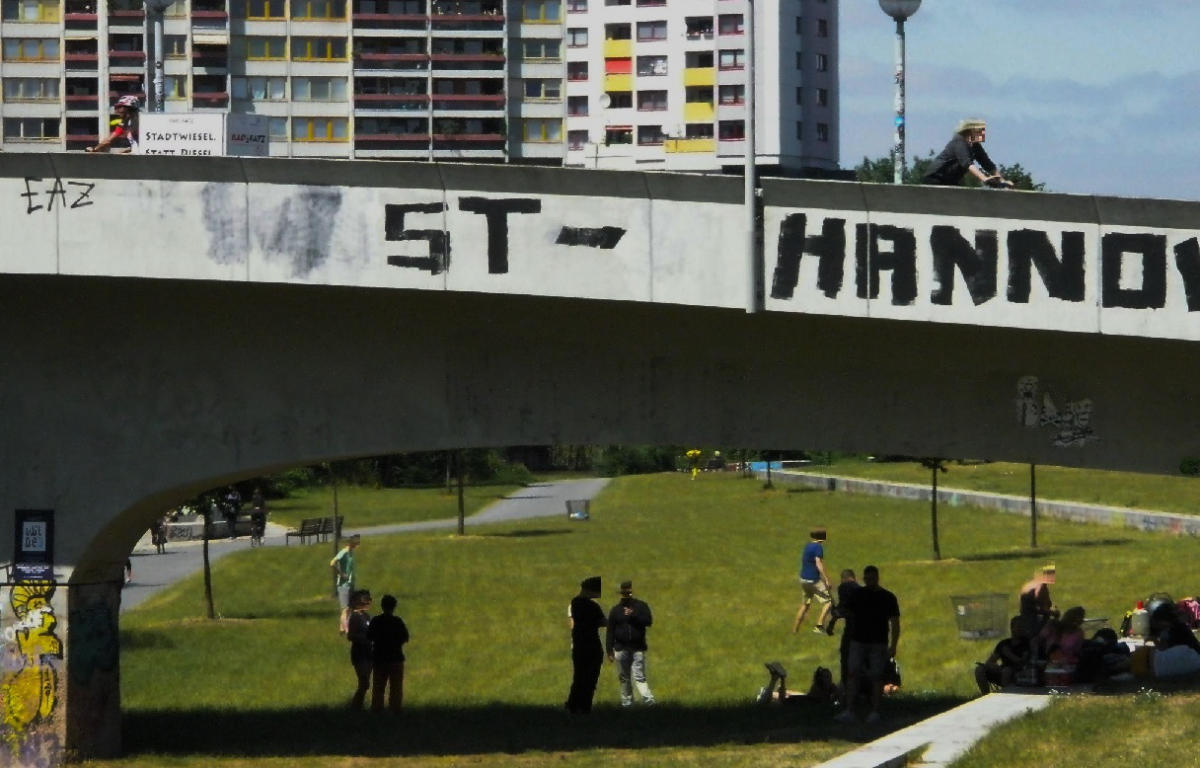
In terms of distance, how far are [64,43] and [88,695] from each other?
86.1m

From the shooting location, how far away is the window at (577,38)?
104m

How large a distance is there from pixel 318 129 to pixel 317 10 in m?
5.93

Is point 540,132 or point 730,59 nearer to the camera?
point 730,59

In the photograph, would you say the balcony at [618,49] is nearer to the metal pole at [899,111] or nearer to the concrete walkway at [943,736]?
the metal pole at [899,111]

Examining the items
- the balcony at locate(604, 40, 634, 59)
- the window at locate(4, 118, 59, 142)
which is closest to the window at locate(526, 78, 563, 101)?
the balcony at locate(604, 40, 634, 59)

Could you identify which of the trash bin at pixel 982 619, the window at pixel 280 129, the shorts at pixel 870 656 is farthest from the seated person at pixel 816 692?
the window at pixel 280 129

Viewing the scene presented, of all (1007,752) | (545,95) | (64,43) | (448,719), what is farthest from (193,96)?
(1007,752)

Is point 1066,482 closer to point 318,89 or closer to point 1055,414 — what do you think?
point 1055,414

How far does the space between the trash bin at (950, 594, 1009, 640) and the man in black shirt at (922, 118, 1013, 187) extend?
11631 millimetres

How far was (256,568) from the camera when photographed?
44031 mm

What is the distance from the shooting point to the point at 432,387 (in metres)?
15.7

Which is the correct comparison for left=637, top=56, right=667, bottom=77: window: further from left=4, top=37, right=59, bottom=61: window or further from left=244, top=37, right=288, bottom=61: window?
left=4, top=37, right=59, bottom=61: window

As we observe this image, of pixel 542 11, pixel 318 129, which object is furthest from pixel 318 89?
pixel 542 11

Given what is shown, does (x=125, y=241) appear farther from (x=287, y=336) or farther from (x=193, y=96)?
(x=193, y=96)
